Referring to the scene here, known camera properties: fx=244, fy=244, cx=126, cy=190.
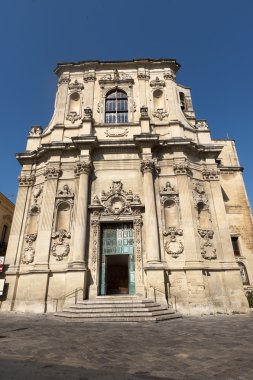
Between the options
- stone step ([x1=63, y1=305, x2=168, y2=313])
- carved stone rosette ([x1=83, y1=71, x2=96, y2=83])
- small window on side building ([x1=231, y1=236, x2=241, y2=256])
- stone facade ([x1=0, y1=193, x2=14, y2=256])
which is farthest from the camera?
stone facade ([x1=0, y1=193, x2=14, y2=256])

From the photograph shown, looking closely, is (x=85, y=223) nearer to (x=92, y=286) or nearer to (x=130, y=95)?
(x=92, y=286)

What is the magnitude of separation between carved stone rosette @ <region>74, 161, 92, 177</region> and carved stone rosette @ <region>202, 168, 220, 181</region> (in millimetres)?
7600

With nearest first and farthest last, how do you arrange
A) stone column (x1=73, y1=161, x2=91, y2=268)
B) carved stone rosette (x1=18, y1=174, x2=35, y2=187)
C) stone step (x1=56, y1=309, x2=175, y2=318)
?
stone step (x1=56, y1=309, x2=175, y2=318) < stone column (x1=73, y1=161, x2=91, y2=268) < carved stone rosette (x1=18, y1=174, x2=35, y2=187)

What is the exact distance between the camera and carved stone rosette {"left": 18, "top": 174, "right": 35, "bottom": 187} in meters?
16.4

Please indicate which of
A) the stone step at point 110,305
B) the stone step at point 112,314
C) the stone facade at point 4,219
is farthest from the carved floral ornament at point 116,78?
the stone step at point 112,314

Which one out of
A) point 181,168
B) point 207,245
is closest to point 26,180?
point 181,168

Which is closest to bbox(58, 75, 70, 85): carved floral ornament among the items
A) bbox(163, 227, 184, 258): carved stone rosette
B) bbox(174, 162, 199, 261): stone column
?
bbox(174, 162, 199, 261): stone column

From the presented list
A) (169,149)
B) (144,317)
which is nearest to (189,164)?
(169,149)

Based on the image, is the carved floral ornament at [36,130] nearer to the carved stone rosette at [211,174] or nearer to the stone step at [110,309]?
the carved stone rosette at [211,174]

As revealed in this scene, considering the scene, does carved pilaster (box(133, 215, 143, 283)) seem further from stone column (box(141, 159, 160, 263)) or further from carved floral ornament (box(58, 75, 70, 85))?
carved floral ornament (box(58, 75, 70, 85))

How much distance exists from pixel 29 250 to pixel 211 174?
1232 centimetres

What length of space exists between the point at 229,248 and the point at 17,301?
11.9 metres

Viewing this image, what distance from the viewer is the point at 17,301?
1295cm

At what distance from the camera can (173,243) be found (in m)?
13.7
